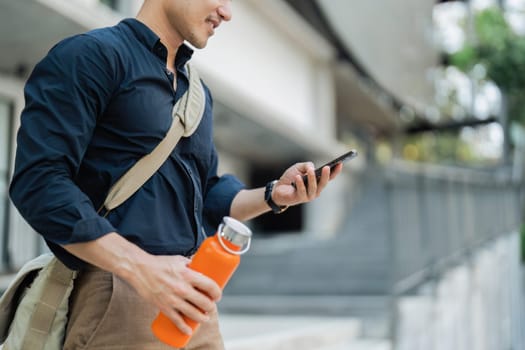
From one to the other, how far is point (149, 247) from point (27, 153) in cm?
34

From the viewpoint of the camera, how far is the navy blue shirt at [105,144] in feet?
3.92

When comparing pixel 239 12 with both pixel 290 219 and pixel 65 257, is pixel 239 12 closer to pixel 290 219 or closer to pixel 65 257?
pixel 290 219

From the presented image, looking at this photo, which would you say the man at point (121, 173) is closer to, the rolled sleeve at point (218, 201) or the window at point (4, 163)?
the rolled sleeve at point (218, 201)

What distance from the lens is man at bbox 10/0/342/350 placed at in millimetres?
1189

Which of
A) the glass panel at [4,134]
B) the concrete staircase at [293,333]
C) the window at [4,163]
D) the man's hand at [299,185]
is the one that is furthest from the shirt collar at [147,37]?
the glass panel at [4,134]

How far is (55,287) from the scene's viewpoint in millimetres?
1435

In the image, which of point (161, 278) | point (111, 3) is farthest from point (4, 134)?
point (161, 278)

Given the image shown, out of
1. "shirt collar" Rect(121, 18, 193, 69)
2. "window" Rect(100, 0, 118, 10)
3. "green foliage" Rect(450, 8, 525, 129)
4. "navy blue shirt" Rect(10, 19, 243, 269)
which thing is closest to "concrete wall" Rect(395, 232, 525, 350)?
"navy blue shirt" Rect(10, 19, 243, 269)

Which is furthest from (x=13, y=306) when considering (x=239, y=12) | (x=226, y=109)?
(x=239, y=12)

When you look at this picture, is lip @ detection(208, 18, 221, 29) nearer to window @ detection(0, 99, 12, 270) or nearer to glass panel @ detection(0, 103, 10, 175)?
window @ detection(0, 99, 12, 270)

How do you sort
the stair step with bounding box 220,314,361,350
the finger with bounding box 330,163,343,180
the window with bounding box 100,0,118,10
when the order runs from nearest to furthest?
the finger with bounding box 330,163,343,180 → the stair step with bounding box 220,314,361,350 → the window with bounding box 100,0,118,10

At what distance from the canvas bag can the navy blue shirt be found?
0.08 feet

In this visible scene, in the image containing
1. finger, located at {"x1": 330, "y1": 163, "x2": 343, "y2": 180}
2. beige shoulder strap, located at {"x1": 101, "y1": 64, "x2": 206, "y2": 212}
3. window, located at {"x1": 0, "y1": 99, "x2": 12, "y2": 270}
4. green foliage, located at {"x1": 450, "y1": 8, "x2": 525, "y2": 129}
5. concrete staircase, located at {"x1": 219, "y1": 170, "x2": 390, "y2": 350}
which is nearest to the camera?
beige shoulder strap, located at {"x1": 101, "y1": 64, "x2": 206, "y2": 212}

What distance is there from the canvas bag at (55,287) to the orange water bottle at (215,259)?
27 centimetres
